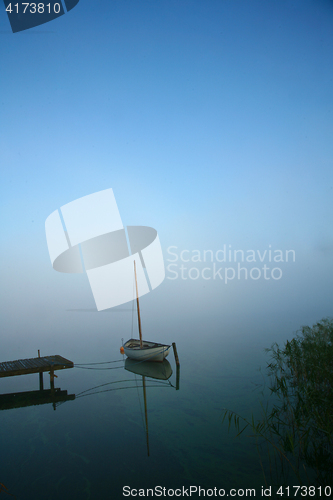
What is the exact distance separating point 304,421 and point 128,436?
5.98 metres

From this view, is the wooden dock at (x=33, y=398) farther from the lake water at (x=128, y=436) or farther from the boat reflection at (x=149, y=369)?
the boat reflection at (x=149, y=369)

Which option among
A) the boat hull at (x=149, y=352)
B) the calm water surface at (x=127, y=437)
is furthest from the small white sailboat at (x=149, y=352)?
the calm water surface at (x=127, y=437)

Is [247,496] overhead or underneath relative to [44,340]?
underneath

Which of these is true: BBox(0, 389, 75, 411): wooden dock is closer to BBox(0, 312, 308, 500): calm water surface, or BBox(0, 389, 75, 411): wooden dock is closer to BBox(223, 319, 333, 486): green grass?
BBox(0, 312, 308, 500): calm water surface

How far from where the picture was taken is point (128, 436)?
11008 millimetres

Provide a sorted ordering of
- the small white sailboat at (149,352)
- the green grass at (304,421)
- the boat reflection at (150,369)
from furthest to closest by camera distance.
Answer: the small white sailboat at (149,352), the boat reflection at (150,369), the green grass at (304,421)

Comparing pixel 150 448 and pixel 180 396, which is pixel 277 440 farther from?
pixel 180 396

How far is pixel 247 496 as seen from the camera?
7285 millimetres

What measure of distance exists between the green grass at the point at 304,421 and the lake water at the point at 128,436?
1.94 feet

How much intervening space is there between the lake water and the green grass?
592 millimetres

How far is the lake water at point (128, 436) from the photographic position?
27.0 feet

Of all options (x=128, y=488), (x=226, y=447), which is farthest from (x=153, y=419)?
(x=128, y=488)

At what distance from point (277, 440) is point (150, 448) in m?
4.04

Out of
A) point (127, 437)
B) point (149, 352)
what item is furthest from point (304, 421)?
point (149, 352)
